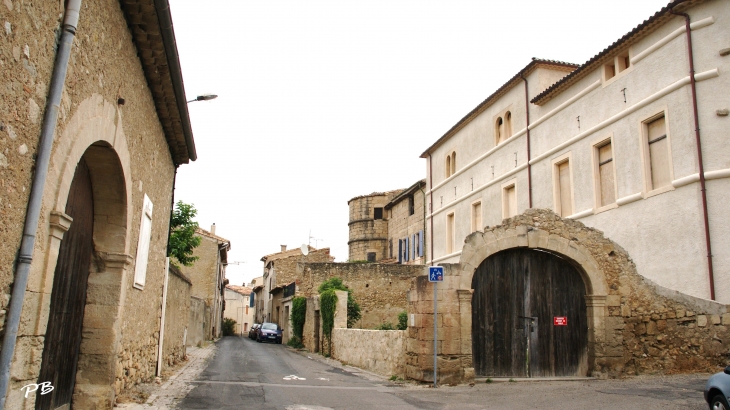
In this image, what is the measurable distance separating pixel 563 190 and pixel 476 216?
623 centimetres

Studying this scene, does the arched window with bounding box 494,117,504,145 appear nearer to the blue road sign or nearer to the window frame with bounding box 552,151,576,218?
the window frame with bounding box 552,151,576,218

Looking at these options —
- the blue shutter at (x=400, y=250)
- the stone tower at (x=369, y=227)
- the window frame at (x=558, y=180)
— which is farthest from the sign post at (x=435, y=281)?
the stone tower at (x=369, y=227)

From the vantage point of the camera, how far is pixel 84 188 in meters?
6.27

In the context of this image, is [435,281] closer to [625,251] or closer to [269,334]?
[625,251]

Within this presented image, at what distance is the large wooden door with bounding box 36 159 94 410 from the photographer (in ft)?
18.2

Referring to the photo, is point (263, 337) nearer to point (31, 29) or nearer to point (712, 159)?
point (712, 159)

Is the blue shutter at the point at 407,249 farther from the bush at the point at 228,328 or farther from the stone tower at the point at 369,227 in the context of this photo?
the bush at the point at 228,328

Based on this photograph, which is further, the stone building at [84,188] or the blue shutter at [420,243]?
the blue shutter at [420,243]

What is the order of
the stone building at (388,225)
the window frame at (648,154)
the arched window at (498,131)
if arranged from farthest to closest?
1. the stone building at (388,225)
2. the arched window at (498,131)
3. the window frame at (648,154)

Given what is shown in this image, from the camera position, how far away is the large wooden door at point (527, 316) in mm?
11586

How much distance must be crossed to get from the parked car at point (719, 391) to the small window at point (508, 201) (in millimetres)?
14356

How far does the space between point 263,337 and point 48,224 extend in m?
30.8

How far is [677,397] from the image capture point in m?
8.65

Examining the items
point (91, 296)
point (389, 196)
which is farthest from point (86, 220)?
point (389, 196)
